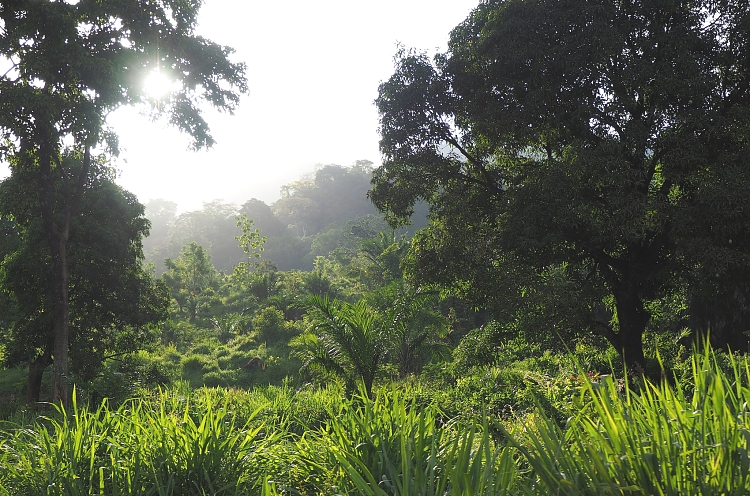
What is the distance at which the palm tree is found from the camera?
10.2 meters

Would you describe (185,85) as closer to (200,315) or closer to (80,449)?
(80,449)

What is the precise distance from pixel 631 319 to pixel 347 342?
18.2 ft

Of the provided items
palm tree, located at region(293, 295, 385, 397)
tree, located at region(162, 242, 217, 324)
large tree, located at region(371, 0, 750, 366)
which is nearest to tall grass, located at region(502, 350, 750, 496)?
large tree, located at region(371, 0, 750, 366)

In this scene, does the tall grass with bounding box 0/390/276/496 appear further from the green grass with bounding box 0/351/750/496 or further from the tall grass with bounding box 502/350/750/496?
the tall grass with bounding box 502/350/750/496

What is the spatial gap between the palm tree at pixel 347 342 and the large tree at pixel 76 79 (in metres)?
5.03

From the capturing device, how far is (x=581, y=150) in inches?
308

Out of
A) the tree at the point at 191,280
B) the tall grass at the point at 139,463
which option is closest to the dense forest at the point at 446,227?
the tall grass at the point at 139,463

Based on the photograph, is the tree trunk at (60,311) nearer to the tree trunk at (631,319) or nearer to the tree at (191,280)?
the tree trunk at (631,319)

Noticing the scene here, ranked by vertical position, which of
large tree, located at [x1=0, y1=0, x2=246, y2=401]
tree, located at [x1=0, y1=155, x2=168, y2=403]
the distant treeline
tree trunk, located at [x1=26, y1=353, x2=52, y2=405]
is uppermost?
the distant treeline

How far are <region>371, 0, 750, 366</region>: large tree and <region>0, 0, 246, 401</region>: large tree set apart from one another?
16.4 ft

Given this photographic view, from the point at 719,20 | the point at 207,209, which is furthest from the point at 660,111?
the point at 207,209

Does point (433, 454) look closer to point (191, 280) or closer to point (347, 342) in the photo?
point (347, 342)

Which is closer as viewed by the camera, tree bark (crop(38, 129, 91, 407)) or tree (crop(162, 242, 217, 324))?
tree bark (crop(38, 129, 91, 407))

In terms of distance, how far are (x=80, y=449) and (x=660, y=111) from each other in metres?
8.85
